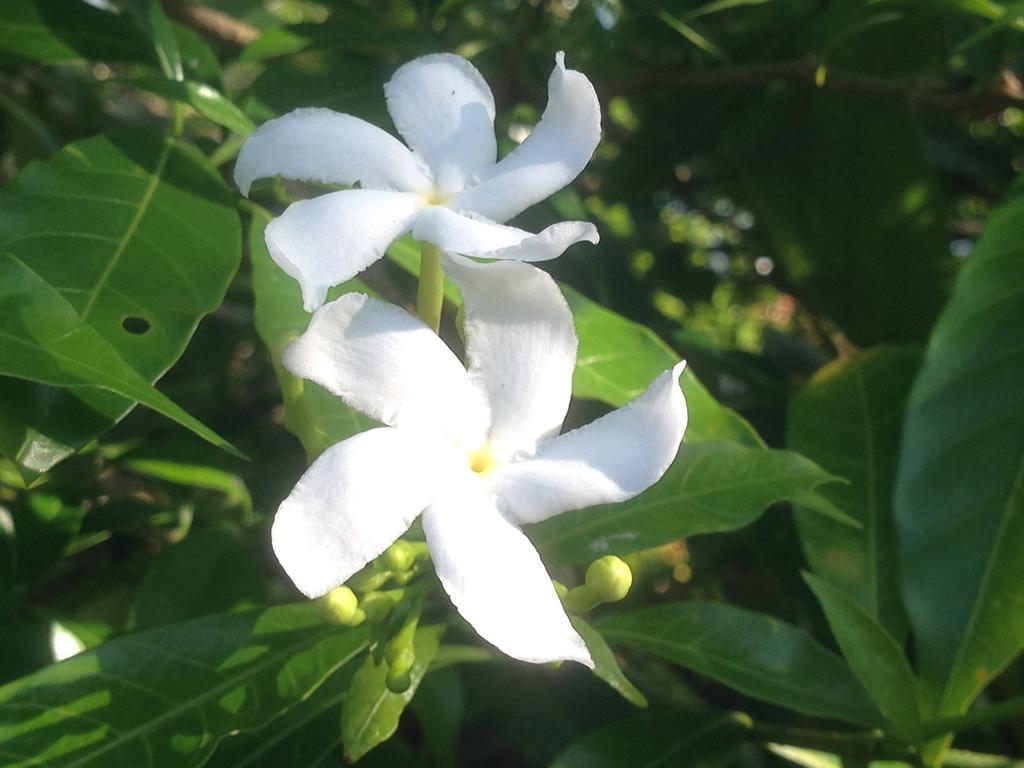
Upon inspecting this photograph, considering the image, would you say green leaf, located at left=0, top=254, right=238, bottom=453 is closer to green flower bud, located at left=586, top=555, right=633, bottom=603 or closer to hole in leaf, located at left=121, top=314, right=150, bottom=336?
hole in leaf, located at left=121, top=314, right=150, bottom=336

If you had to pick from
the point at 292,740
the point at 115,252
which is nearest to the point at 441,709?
the point at 292,740

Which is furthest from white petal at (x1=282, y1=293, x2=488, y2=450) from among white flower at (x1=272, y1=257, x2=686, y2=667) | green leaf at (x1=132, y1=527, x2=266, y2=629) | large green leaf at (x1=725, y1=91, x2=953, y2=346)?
large green leaf at (x1=725, y1=91, x2=953, y2=346)

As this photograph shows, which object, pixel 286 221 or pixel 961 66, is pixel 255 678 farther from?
pixel 961 66

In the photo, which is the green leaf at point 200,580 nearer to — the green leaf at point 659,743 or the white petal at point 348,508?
the green leaf at point 659,743

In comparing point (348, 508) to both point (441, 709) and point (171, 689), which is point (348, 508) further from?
point (441, 709)

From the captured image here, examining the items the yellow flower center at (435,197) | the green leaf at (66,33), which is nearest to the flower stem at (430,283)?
the yellow flower center at (435,197)

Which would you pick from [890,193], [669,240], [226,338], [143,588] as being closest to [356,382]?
[143,588]
